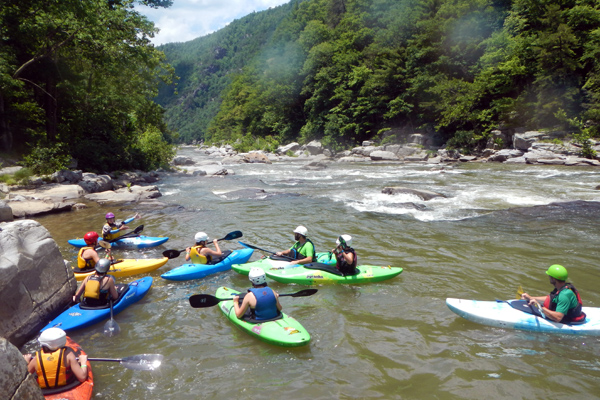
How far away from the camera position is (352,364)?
3939 millimetres

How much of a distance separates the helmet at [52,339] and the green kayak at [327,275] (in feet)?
11.1

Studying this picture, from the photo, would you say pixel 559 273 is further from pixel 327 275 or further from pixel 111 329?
pixel 111 329

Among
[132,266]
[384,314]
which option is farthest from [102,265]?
[384,314]

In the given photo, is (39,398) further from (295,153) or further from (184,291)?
(295,153)

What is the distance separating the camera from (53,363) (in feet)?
10.3

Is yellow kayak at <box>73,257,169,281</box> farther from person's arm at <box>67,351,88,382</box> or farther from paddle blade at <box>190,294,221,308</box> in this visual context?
person's arm at <box>67,351,88,382</box>

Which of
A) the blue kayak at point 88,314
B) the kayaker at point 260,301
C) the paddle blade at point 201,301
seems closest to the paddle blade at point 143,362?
the paddle blade at point 201,301

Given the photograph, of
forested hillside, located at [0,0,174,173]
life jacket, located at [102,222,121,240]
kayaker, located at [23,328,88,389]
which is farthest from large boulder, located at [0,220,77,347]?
forested hillside, located at [0,0,174,173]

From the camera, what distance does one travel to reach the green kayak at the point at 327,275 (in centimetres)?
597

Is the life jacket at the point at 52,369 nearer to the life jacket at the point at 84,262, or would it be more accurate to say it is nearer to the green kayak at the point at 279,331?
the green kayak at the point at 279,331

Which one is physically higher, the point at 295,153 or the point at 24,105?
the point at 24,105

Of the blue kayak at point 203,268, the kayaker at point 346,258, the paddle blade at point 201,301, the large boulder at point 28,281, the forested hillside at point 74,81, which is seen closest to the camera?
the large boulder at point 28,281

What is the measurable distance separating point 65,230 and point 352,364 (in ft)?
27.5

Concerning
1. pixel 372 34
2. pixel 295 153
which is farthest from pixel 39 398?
pixel 372 34
